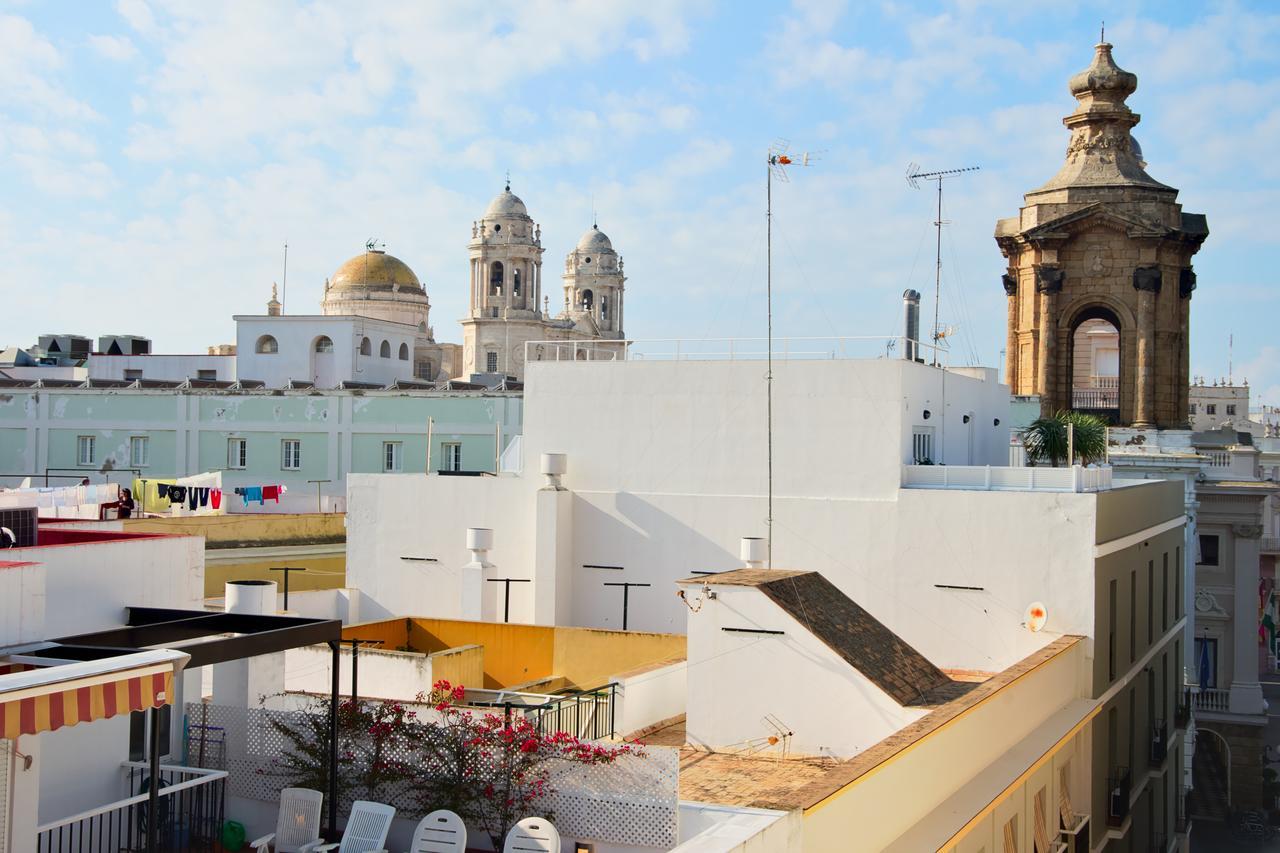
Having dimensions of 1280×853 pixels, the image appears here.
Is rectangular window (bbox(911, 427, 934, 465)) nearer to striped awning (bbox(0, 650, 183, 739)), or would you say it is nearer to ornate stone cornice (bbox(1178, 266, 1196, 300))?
ornate stone cornice (bbox(1178, 266, 1196, 300))

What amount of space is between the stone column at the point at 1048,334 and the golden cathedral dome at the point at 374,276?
57.0 meters

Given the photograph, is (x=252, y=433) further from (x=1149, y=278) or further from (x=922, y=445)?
(x=1149, y=278)

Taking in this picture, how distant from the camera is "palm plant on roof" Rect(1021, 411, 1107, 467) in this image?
3334 centimetres

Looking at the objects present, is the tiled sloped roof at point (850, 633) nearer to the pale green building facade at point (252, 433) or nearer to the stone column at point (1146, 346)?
the stone column at point (1146, 346)

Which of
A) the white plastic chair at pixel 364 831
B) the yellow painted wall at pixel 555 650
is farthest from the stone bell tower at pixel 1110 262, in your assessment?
the white plastic chair at pixel 364 831

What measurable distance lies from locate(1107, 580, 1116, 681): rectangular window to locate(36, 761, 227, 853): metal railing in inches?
600

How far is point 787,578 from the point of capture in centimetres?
1948

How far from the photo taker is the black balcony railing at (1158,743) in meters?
29.8

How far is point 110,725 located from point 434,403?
32.8m

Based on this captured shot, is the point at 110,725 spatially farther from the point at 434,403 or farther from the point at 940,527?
the point at 434,403

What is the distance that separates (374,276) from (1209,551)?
2385 inches

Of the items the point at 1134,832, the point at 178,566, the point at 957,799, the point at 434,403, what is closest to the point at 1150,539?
the point at 1134,832

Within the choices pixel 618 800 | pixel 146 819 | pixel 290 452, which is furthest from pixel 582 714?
pixel 290 452

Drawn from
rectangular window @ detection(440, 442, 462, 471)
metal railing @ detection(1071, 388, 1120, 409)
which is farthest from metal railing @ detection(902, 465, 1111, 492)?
rectangular window @ detection(440, 442, 462, 471)
